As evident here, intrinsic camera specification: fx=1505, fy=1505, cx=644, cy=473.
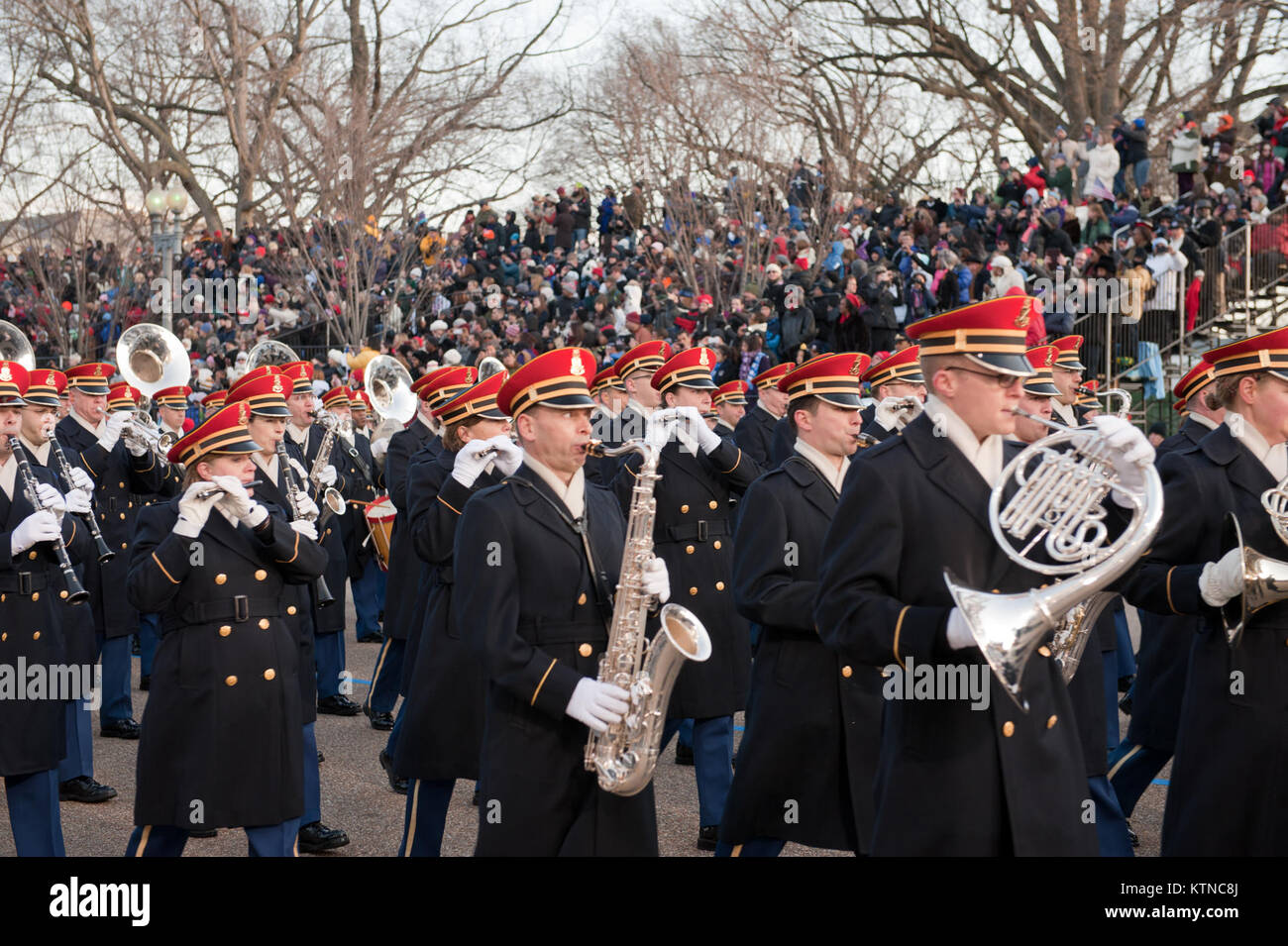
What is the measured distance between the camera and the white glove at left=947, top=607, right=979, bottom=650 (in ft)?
11.1

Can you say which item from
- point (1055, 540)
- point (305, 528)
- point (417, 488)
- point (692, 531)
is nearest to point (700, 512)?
point (692, 531)

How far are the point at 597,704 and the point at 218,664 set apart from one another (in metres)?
1.79

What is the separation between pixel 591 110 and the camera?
3356cm

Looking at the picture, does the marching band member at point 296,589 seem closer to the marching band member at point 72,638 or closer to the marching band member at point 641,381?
the marching band member at point 72,638

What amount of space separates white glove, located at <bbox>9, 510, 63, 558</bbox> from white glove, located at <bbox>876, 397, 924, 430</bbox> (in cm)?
396

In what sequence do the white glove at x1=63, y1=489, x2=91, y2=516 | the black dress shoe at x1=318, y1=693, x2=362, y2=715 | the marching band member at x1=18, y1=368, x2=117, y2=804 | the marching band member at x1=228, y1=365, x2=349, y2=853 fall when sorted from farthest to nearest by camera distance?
1. the black dress shoe at x1=318, y1=693, x2=362, y2=715
2. the marching band member at x1=18, y1=368, x2=117, y2=804
3. the white glove at x1=63, y1=489, x2=91, y2=516
4. the marching band member at x1=228, y1=365, x2=349, y2=853

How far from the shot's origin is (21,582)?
6176 millimetres

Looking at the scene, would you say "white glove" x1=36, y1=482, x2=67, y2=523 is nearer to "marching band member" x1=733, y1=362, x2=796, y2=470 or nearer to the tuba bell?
the tuba bell

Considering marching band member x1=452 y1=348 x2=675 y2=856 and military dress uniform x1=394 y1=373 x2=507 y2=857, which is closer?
marching band member x1=452 y1=348 x2=675 y2=856

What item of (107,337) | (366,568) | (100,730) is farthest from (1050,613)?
(107,337)

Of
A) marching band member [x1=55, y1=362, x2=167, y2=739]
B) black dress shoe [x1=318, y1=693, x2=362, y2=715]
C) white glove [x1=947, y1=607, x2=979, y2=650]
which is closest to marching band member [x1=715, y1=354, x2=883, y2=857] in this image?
white glove [x1=947, y1=607, x2=979, y2=650]

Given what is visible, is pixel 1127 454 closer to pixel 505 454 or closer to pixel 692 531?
pixel 505 454
